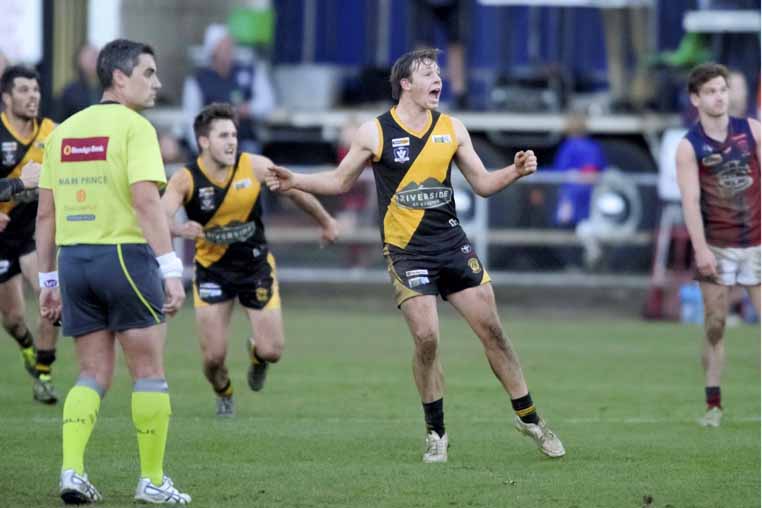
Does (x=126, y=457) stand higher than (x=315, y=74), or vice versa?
(x=315, y=74)

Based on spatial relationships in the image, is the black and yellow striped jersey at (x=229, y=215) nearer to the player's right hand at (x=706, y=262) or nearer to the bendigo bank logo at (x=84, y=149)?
the player's right hand at (x=706, y=262)

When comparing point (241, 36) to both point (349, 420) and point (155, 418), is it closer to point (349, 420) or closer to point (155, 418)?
A: point (349, 420)

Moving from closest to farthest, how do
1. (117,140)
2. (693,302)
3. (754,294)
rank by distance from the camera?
(117,140) → (754,294) → (693,302)

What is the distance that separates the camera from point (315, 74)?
2341 cm

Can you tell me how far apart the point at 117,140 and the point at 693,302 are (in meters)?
12.9

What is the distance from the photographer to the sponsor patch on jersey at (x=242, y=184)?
1152 cm

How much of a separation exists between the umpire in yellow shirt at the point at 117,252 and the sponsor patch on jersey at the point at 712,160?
15.1 ft

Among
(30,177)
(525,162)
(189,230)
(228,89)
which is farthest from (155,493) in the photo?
(228,89)

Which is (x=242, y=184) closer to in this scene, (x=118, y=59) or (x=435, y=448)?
(x=435, y=448)

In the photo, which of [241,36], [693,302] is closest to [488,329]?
[693,302]

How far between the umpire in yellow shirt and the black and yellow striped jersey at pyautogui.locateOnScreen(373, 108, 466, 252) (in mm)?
1889

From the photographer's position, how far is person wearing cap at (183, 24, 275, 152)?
21.4 metres

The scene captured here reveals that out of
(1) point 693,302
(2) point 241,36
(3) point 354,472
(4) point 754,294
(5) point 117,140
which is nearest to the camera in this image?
(5) point 117,140

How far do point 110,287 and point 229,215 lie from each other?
11.8ft
